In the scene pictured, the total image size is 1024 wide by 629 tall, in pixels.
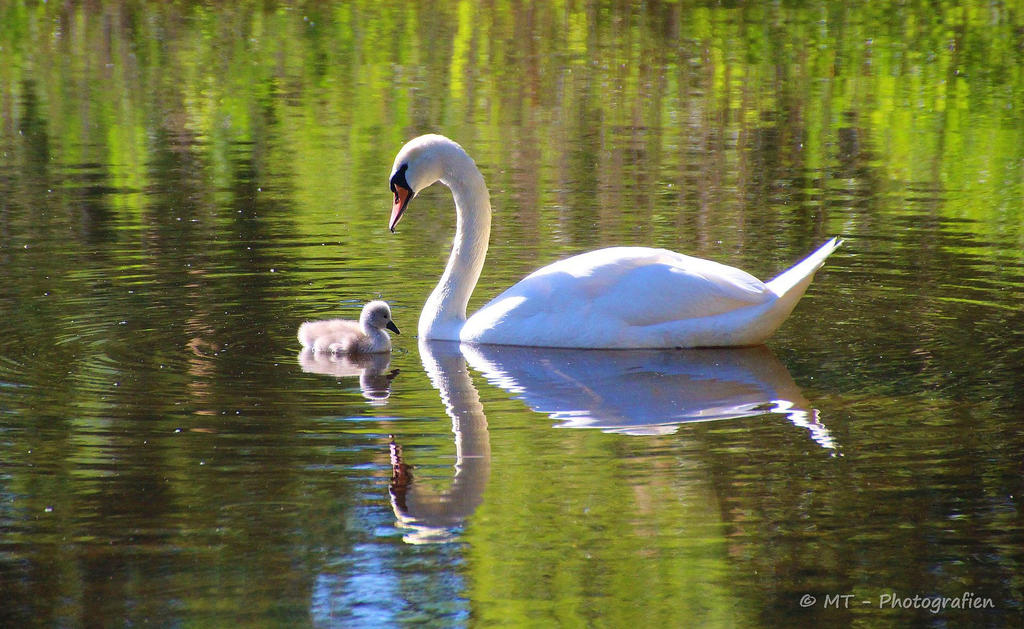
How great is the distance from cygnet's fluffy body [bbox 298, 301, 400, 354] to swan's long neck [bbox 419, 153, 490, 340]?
414 mm

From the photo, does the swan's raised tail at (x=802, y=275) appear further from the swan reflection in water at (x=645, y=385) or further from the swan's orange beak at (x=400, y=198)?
the swan's orange beak at (x=400, y=198)

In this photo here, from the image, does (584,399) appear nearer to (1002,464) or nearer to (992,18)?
(1002,464)

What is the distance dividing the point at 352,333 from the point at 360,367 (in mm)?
253

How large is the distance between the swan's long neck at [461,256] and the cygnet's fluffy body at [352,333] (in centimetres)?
41

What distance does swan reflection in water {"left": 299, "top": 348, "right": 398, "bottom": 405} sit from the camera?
8.02m

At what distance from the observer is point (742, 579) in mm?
5312

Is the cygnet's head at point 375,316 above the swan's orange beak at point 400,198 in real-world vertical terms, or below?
below

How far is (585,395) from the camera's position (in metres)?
7.75

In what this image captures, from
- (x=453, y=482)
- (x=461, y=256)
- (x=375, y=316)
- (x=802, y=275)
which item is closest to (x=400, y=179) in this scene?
(x=461, y=256)

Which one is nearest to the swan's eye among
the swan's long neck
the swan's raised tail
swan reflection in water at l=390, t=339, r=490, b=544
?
the swan's long neck

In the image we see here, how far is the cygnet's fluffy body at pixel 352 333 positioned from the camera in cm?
869

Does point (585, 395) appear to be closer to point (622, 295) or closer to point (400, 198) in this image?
point (622, 295)

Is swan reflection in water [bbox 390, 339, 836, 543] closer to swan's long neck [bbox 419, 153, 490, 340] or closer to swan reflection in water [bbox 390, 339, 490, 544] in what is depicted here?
swan reflection in water [bbox 390, 339, 490, 544]

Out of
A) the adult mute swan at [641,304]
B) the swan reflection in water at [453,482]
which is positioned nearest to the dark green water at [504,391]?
the swan reflection in water at [453,482]
